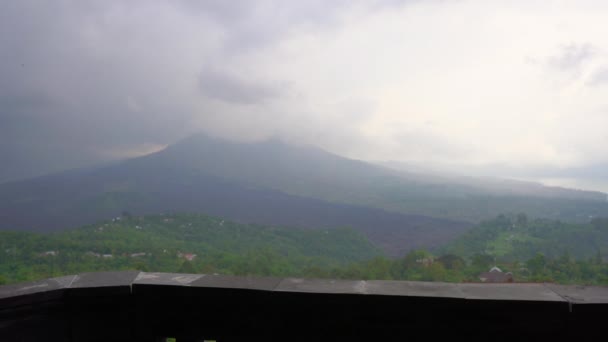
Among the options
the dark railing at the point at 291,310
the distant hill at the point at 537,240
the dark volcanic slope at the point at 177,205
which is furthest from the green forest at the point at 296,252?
the dark railing at the point at 291,310

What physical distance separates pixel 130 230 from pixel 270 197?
5036cm

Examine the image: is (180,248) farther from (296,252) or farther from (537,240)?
(537,240)

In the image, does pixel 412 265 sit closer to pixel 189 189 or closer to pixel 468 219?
pixel 468 219

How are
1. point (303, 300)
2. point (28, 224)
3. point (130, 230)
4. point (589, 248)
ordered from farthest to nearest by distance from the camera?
point (28, 224)
point (130, 230)
point (589, 248)
point (303, 300)

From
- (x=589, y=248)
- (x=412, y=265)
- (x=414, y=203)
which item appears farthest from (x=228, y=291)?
(x=414, y=203)

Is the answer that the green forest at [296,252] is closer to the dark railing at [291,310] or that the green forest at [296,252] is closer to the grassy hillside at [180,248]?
the grassy hillside at [180,248]

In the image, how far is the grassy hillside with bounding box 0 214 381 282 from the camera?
30541 millimetres

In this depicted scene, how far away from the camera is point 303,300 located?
7.82 feet

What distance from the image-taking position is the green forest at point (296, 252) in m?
21.3

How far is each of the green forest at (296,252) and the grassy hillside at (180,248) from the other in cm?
12

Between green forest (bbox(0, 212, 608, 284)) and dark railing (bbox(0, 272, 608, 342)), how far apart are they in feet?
42.8

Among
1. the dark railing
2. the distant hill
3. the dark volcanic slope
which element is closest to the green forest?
the distant hill

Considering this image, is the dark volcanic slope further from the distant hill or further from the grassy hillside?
the distant hill

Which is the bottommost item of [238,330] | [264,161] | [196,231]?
[196,231]
